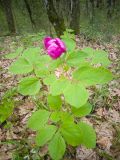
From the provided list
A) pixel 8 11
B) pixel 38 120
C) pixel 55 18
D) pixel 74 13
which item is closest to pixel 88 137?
pixel 38 120

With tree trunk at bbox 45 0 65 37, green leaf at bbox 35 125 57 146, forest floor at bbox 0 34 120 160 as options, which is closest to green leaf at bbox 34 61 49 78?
green leaf at bbox 35 125 57 146

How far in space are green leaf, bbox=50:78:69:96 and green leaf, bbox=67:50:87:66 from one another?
192 mm

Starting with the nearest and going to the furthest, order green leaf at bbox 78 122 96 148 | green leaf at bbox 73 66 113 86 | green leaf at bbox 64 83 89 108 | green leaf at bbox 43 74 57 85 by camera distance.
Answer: green leaf at bbox 64 83 89 108, green leaf at bbox 73 66 113 86, green leaf at bbox 43 74 57 85, green leaf at bbox 78 122 96 148

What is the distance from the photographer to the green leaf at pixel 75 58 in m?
1.78

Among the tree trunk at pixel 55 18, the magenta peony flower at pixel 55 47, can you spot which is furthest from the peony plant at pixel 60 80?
the tree trunk at pixel 55 18

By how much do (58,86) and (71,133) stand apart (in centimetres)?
47

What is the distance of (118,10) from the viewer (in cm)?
2689

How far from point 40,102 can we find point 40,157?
99 centimetres

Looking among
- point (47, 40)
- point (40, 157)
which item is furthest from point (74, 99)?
point (40, 157)

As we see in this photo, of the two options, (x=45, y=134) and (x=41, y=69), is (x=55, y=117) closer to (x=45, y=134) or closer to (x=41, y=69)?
(x=45, y=134)

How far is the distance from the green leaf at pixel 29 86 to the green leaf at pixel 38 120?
11.8 inches

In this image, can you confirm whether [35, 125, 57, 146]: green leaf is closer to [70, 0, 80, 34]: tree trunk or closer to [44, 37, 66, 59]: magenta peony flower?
[44, 37, 66, 59]: magenta peony flower

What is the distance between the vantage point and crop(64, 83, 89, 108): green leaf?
1495 millimetres

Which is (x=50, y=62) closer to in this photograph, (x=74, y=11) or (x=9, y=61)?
(x=9, y=61)
